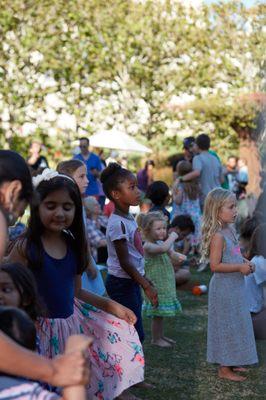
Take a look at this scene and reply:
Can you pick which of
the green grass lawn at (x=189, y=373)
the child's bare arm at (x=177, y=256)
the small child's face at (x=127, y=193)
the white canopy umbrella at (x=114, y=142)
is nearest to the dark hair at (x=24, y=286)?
the green grass lawn at (x=189, y=373)

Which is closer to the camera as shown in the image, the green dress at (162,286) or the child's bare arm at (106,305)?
the child's bare arm at (106,305)

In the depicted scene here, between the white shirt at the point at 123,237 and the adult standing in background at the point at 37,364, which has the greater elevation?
the adult standing in background at the point at 37,364

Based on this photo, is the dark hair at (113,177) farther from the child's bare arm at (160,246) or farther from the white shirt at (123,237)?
the child's bare arm at (160,246)

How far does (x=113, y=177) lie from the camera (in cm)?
559

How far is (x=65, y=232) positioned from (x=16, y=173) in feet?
5.22

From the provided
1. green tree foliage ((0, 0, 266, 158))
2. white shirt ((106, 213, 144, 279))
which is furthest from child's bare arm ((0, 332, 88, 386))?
green tree foliage ((0, 0, 266, 158))

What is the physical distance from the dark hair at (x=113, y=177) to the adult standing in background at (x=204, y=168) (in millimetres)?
5211

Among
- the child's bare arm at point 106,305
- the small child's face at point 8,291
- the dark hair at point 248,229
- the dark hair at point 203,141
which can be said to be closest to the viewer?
the small child's face at point 8,291

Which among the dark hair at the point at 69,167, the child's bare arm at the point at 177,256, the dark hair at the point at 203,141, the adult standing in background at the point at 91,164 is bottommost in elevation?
the adult standing in background at the point at 91,164

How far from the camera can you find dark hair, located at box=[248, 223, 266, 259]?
681cm

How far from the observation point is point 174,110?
20719 mm

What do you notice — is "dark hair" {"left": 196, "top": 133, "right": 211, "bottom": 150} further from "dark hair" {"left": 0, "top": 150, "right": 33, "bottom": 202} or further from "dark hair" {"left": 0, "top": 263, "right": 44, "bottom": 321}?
"dark hair" {"left": 0, "top": 150, "right": 33, "bottom": 202}

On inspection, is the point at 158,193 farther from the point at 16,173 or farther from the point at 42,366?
the point at 42,366

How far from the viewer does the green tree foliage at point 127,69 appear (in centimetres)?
1886
